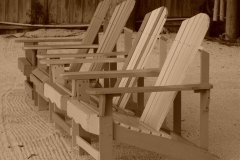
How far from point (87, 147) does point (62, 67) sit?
1154mm

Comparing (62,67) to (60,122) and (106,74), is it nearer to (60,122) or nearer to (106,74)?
(60,122)

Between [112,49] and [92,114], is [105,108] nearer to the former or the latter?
[92,114]

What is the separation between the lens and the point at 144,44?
5438 mm

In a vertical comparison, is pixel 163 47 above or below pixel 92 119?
above

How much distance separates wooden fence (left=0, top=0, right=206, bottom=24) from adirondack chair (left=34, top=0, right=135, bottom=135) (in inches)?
275

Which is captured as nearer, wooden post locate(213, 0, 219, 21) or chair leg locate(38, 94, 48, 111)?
chair leg locate(38, 94, 48, 111)

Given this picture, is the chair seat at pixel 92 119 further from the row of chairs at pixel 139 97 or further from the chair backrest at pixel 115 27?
the chair backrest at pixel 115 27

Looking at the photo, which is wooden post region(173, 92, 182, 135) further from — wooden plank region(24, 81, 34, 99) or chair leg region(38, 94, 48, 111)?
wooden plank region(24, 81, 34, 99)

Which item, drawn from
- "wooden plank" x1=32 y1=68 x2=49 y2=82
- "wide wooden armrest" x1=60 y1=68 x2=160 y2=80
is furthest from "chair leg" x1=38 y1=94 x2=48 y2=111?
"wide wooden armrest" x1=60 y1=68 x2=160 y2=80

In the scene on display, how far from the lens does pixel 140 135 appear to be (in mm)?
4238

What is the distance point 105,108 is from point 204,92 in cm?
74

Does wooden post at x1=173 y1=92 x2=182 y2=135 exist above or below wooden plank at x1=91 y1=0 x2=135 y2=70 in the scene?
below

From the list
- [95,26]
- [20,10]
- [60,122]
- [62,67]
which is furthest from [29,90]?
[20,10]

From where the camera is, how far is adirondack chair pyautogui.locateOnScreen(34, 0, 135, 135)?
199 inches
